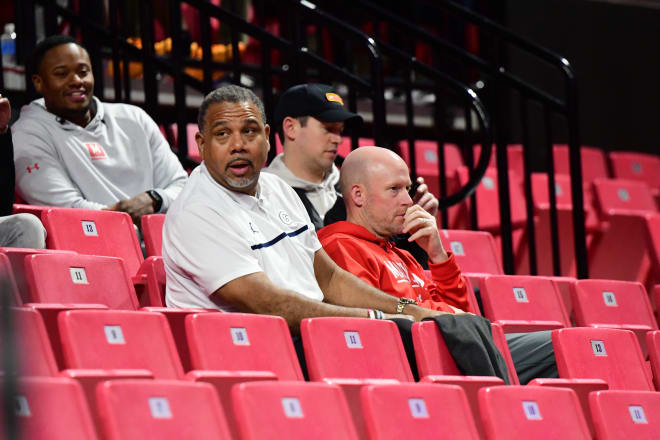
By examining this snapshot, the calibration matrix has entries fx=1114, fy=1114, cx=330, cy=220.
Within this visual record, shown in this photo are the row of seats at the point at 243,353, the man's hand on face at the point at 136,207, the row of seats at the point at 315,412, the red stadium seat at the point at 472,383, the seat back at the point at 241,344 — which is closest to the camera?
the row of seats at the point at 315,412

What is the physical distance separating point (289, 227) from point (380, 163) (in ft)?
1.31

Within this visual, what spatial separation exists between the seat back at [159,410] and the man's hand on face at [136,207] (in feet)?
5.13

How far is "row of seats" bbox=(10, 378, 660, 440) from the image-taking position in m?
1.74

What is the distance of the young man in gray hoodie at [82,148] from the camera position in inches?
134

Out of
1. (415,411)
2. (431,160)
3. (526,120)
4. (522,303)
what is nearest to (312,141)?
(522,303)

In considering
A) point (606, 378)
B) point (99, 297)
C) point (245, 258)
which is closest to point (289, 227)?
point (245, 258)

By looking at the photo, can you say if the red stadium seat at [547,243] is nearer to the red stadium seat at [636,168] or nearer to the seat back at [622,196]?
the seat back at [622,196]

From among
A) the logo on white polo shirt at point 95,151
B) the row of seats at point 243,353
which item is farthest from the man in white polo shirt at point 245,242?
the logo on white polo shirt at point 95,151

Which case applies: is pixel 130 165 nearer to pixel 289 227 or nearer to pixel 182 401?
pixel 289 227

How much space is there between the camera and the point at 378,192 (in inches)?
122

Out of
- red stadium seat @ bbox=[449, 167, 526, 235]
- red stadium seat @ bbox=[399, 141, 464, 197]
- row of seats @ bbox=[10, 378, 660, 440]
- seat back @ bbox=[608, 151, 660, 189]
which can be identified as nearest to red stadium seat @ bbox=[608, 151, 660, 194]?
seat back @ bbox=[608, 151, 660, 189]

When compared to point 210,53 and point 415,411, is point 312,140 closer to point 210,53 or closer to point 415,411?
point 210,53

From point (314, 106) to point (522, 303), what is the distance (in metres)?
0.87

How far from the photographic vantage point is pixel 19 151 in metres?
3.41
